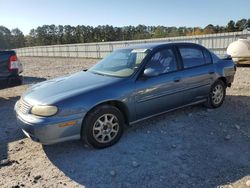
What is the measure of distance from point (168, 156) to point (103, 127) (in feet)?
3.43

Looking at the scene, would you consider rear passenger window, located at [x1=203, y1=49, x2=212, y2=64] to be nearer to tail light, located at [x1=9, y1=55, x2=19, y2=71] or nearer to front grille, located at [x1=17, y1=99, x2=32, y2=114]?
front grille, located at [x1=17, y1=99, x2=32, y2=114]

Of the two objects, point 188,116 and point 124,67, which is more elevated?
point 124,67

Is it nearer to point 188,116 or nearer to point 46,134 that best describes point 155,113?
point 188,116

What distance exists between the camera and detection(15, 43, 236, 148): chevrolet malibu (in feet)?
11.4

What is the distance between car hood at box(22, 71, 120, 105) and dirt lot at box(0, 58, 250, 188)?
868mm

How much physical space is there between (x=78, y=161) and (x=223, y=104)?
12.2 ft

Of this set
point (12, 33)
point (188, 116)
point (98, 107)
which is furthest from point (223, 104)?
point (12, 33)

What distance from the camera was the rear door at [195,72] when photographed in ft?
15.7

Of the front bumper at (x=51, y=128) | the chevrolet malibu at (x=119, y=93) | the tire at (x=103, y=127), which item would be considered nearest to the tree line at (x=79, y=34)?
the chevrolet malibu at (x=119, y=93)

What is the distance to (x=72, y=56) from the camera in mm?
28484

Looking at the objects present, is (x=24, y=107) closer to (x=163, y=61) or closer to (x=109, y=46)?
(x=163, y=61)

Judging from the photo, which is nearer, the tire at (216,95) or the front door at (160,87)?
the front door at (160,87)

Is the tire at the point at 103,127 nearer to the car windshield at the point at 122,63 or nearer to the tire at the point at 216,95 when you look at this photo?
the car windshield at the point at 122,63

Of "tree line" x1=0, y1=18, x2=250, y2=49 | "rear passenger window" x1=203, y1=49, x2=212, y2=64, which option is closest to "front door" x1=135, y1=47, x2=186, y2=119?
"rear passenger window" x1=203, y1=49, x2=212, y2=64
